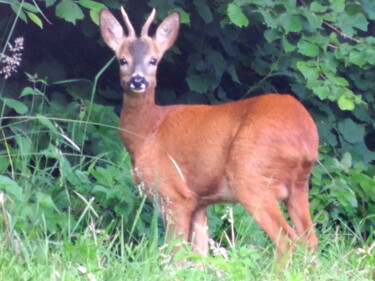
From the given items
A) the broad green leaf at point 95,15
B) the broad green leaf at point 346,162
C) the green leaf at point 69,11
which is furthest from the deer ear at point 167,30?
the broad green leaf at point 346,162

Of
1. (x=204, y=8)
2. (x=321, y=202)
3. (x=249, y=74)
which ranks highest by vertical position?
(x=204, y=8)

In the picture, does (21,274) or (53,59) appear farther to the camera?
(53,59)

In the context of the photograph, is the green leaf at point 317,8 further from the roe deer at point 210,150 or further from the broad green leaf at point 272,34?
the roe deer at point 210,150

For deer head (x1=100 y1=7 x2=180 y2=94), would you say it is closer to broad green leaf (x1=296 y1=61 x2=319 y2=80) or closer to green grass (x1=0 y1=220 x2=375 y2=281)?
broad green leaf (x1=296 y1=61 x2=319 y2=80)

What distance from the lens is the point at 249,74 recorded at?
8.88 m

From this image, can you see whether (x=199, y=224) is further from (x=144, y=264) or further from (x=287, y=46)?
(x=144, y=264)

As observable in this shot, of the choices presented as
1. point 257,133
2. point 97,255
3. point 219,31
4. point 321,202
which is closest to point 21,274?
point 97,255

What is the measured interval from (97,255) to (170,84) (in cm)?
377

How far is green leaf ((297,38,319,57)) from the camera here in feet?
23.7

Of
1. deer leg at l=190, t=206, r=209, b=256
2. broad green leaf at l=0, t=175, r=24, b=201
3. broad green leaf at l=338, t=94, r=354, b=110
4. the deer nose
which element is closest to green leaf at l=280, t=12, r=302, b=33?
broad green leaf at l=338, t=94, r=354, b=110

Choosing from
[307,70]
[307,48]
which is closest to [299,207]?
[307,70]

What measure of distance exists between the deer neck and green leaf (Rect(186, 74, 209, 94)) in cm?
122

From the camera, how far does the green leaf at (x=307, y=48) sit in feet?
23.7

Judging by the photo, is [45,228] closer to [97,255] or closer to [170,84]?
[97,255]
